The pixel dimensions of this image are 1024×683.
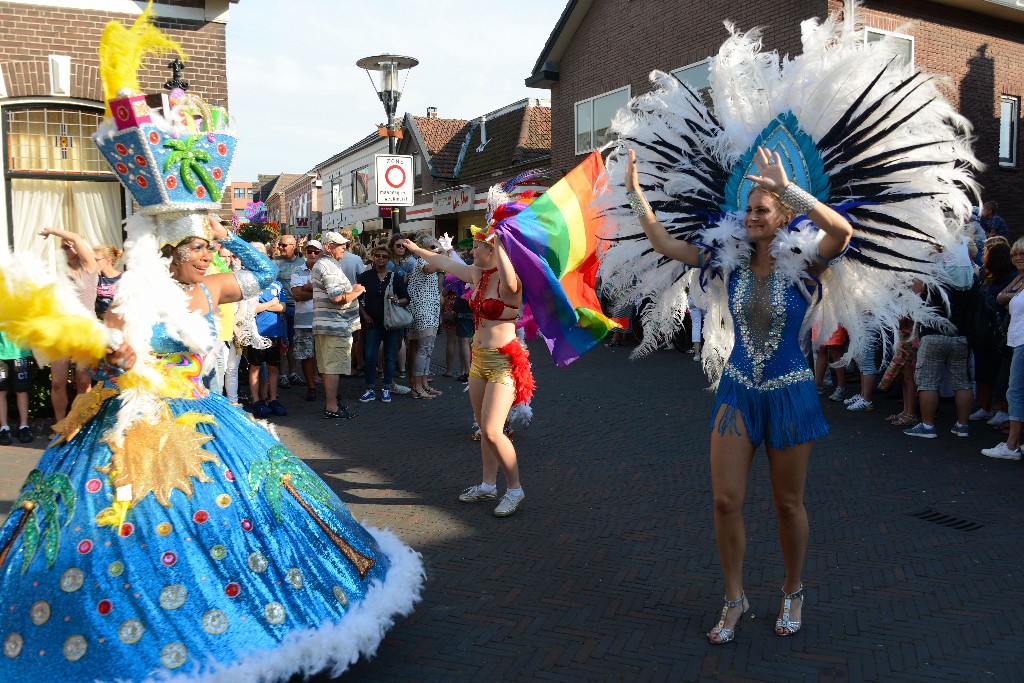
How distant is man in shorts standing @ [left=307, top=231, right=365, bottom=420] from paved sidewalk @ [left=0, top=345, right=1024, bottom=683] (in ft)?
2.35

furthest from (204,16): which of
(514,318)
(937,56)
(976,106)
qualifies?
(976,106)

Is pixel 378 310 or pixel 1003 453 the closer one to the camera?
pixel 1003 453

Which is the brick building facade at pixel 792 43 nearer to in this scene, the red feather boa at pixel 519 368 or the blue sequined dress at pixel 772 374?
the red feather boa at pixel 519 368

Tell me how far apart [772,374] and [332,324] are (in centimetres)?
582

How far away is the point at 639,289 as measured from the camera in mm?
3945

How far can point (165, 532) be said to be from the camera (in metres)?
2.73

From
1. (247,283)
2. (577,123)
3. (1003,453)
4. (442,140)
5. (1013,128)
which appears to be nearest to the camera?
(247,283)

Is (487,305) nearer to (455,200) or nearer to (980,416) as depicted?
(980,416)

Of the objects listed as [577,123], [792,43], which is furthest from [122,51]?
[577,123]

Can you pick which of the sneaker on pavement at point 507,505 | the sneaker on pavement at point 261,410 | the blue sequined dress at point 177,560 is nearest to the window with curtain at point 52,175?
the sneaker on pavement at point 261,410

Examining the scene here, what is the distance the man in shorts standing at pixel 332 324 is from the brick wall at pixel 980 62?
9.77m

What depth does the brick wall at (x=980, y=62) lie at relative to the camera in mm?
13250

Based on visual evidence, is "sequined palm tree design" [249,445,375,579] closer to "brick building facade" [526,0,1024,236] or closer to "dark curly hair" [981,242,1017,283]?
"dark curly hair" [981,242,1017,283]

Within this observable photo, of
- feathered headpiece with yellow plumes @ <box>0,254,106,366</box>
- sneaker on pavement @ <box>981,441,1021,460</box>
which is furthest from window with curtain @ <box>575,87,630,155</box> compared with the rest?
feathered headpiece with yellow plumes @ <box>0,254,106,366</box>
